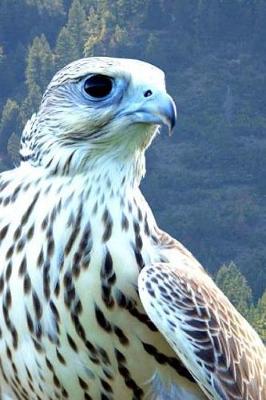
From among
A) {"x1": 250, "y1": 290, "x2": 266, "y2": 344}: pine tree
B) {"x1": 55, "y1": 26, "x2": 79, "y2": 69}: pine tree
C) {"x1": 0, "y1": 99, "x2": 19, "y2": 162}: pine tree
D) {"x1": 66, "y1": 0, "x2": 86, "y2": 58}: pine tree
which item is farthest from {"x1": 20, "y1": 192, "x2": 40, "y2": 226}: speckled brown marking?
{"x1": 66, "y1": 0, "x2": 86, "y2": 58}: pine tree

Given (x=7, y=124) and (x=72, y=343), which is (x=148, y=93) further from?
(x=7, y=124)

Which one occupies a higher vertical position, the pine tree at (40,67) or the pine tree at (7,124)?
the pine tree at (40,67)

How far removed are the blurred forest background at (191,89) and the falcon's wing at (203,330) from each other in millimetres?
47616

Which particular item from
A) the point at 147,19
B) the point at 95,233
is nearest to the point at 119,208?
the point at 95,233

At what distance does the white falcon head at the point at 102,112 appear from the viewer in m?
4.38

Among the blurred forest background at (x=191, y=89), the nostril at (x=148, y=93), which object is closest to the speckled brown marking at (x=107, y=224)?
the nostril at (x=148, y=93)

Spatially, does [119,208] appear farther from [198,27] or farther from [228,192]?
[198,27]

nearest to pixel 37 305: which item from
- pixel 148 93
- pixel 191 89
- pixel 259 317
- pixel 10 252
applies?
pixel 10 252

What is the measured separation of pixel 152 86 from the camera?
439cm

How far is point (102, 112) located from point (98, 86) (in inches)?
3.7

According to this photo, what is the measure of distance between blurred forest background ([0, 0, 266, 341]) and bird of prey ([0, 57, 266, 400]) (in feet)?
157

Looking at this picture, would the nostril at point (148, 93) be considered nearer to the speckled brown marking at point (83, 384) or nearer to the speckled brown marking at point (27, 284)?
the speckled brown marking at point (27, 284)

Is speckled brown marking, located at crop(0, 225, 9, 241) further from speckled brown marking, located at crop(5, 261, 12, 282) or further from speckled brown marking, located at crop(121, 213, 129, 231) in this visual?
speckled brown marking, located at crop(121, 213, 129, 231)

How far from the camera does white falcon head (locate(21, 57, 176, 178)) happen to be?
4.38 meters
